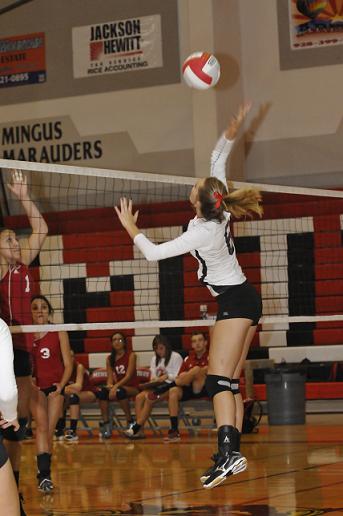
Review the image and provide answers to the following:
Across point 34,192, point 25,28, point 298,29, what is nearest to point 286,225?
point 298,29

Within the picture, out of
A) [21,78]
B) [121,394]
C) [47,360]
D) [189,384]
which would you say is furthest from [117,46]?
[47,360]

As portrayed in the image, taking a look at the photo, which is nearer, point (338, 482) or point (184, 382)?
point (338, 482)

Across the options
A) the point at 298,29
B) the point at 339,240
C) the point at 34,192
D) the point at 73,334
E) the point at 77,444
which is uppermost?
the point at 298,29

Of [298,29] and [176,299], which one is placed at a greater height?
[298,29]

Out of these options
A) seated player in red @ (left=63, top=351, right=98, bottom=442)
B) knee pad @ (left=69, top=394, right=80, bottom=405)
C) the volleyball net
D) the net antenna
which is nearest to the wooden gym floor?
seated player in red @ (left=63, top=351, right=98, bottom=442)

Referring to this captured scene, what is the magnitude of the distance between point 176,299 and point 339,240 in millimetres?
2963

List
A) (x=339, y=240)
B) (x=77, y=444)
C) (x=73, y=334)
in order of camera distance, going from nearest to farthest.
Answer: (x=77, y=444), (x=339, y=240), (x=73, y=334)

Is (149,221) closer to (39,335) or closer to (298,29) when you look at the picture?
(298,29)

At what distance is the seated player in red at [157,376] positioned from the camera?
1272cm

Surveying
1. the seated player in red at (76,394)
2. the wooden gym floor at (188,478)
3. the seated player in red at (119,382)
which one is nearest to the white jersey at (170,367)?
the seated player in red at (119,382)

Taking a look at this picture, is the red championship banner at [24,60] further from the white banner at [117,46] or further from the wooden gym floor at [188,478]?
the wooden gym floor at [188,478]

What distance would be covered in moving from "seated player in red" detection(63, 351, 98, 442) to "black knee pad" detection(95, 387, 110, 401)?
0.36 ft

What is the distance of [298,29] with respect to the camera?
17.3 meters

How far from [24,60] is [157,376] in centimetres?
842
